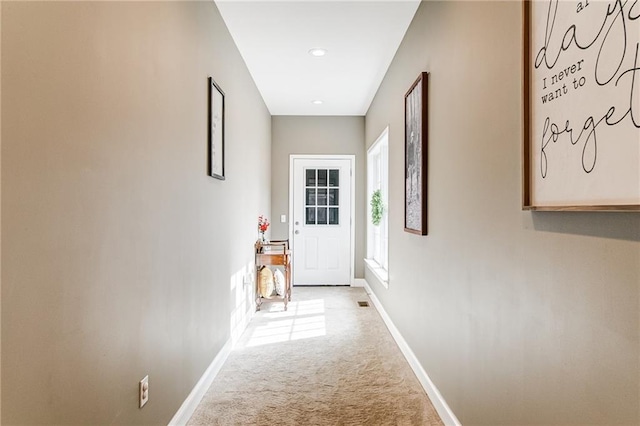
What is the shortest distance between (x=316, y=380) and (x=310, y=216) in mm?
3608

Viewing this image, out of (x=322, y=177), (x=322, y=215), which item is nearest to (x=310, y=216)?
(x=322, y=215)

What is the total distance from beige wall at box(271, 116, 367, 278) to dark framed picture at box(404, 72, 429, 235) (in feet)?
9.39

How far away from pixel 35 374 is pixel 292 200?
16.9 feet

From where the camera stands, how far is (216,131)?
2.90 m

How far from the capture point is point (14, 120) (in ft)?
3.25

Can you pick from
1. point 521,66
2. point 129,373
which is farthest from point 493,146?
point 129,373

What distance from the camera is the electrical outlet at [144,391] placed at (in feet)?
5.59

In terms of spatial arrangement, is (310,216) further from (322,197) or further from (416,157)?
(416,157)

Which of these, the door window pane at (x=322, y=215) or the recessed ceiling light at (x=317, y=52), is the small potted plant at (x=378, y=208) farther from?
the recessed ceiling light at (x=317, y=52)

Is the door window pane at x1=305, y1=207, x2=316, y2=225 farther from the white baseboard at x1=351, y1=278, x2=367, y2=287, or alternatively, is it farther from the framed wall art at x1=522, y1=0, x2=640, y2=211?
the framed wall art at x1=522, y1=0, x2=640, y2=211

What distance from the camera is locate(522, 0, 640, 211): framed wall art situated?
95 cm

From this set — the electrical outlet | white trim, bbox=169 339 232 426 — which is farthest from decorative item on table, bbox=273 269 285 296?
the electrical outlet

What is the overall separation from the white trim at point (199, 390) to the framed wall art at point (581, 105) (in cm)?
192

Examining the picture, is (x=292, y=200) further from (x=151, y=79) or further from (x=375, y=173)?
(x=151, y=79)
